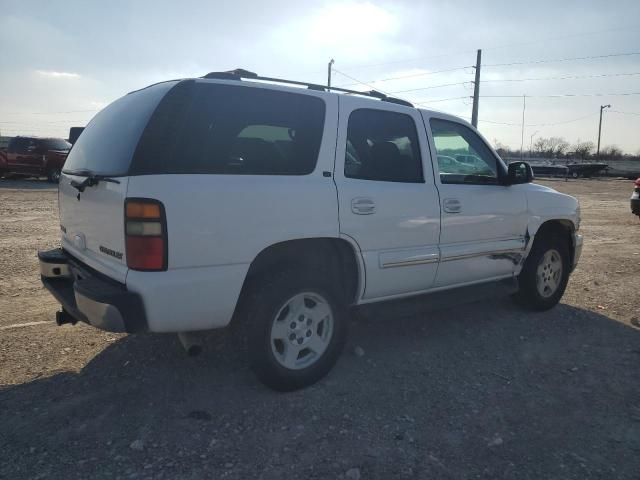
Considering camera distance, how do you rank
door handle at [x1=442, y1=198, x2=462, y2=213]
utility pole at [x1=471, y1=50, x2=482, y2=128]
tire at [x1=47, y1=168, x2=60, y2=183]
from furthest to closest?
utility pole at [x1=471, y1=50, x2=482, y2=128]
tire at [x1=47, y1=168, x2=60, y2=183]
door handle at [x1=442, y1=198, x2=462, y2=213]

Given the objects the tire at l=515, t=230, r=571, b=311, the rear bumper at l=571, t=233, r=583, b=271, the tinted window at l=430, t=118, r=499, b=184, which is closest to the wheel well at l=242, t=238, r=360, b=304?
the tinted window at l=430, t=118, r=499, b=184

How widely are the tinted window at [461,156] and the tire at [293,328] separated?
1.52 meters

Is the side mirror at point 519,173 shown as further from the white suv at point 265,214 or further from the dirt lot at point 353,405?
the dirt lot at point 353,405

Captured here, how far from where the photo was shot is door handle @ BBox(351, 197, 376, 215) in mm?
3488

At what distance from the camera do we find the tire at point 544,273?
5.13 meters

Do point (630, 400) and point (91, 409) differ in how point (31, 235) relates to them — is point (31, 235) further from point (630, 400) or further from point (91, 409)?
point (630, 400)

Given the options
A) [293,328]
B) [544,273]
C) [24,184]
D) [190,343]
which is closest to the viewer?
[190,343]

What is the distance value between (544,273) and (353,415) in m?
3.12

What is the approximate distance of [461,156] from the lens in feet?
14.5

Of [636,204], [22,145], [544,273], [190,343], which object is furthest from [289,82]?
[22,145]

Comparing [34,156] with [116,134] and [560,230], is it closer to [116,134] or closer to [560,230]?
[116,134]

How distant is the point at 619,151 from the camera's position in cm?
9000

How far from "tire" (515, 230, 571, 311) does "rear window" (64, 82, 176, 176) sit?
3.88m

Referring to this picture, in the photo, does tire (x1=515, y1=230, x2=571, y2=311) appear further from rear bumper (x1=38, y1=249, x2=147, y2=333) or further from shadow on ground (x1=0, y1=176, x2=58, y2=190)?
shadow on ground (x1=0, y1=176, x2=58, y2=190)
